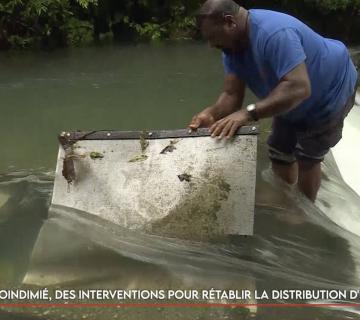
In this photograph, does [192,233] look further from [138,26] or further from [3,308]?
[138,26]

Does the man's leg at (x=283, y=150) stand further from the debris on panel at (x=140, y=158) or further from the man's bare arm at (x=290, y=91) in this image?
the debris on panel at (x=140, y=158)

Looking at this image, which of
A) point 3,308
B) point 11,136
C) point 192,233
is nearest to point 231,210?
point 192,233

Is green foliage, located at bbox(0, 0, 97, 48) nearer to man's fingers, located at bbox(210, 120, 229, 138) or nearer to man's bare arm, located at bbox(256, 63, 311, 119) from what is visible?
man's fingers, located at bbox(210, 120, 229, 138)

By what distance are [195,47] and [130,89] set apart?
17.2 ft

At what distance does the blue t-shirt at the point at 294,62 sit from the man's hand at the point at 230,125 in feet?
0.82

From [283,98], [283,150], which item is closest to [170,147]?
[283,98]

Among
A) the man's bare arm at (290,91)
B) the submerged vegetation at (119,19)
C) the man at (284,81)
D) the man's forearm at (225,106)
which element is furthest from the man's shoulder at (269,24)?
the submerged vegetation at (119,19)

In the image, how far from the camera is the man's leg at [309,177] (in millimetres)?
3553

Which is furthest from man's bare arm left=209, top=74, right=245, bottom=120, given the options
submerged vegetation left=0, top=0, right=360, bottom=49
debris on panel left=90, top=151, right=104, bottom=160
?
submerged vegetation left=0, top=0, right=360, bottom=49

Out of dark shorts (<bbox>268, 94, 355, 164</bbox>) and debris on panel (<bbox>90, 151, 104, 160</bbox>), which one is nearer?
debris on panel (<bbox>90, 151, 104, 160</bbox>)

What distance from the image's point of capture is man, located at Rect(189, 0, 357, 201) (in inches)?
108

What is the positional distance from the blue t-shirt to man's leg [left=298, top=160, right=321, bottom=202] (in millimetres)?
366
